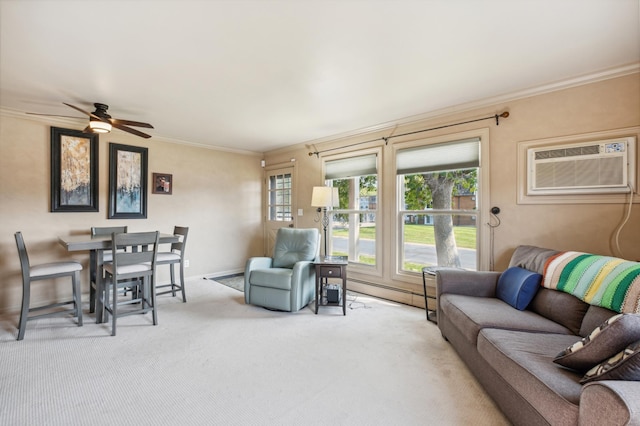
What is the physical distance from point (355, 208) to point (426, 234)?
3.79ft

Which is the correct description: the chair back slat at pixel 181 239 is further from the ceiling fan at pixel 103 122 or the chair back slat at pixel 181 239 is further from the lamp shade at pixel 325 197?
the lamp shade at pixel 325 197

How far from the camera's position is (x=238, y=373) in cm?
208

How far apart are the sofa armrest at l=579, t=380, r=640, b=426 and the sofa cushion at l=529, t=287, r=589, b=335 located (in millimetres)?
976

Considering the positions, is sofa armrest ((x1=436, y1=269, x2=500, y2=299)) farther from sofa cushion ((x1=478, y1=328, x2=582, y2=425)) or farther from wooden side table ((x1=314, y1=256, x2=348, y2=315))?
wooden side table ((x1=314, y1=256, x2=348, y2=315))

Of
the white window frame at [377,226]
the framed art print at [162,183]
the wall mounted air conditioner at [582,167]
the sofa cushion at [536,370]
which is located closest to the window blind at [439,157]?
the white window frame at [377,226]

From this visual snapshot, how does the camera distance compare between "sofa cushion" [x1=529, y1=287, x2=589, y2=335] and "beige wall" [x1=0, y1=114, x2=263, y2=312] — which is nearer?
"sofa cushion" [x1=529, y1=287, x2=589, y2=335]

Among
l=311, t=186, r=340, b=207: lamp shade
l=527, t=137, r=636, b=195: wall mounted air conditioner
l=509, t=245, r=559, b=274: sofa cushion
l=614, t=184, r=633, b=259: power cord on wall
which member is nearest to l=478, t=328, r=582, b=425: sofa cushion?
l=509, t=245, r=559, b=274: sofa cushion

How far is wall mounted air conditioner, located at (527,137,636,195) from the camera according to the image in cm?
236

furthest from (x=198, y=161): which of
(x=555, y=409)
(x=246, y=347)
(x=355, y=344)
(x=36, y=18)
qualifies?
(x=555, y=409)

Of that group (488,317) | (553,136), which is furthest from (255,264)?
(553,136)

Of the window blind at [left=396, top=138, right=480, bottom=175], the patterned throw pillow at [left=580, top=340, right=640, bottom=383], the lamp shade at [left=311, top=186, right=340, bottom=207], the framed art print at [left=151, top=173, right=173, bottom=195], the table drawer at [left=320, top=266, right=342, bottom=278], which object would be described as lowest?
the table drawer at [left=320, top=266, right=342, bottom=278]

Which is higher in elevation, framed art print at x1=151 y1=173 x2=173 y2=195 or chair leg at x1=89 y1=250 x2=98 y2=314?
framed art print at x1=151 y1=173 x2=173 y2=195

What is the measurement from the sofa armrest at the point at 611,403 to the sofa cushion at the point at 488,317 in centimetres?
76

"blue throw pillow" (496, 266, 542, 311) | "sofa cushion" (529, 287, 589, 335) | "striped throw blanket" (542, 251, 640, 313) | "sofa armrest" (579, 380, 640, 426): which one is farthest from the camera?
"blue throw pillow" (496, 266, 542, 311)
